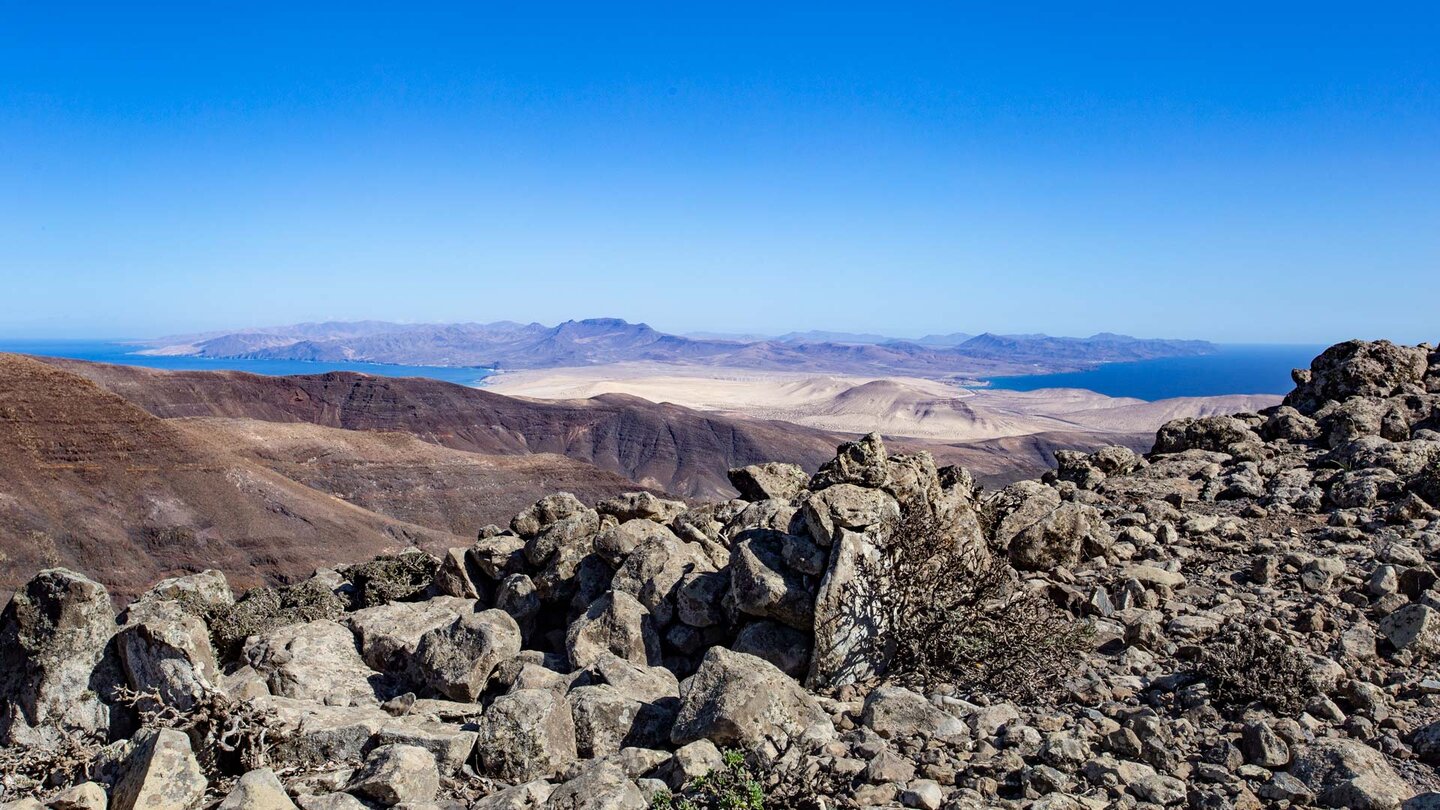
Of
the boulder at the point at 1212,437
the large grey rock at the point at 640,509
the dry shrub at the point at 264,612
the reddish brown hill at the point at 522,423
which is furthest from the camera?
the reddish brown hill at the point at 522,423

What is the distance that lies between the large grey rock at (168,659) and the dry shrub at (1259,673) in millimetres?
6162

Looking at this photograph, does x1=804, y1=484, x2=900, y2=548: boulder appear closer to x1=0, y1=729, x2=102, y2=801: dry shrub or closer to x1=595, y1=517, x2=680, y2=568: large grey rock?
x1=595, y1=517, x2=680, y2=568: large grey rock

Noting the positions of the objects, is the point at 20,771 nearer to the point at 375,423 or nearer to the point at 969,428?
the point at 375,423

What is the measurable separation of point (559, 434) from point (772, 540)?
254 feet

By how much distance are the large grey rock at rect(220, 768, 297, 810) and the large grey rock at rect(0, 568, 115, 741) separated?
100 inches

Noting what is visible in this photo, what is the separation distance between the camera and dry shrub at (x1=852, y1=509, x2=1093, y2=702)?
5.41 metres

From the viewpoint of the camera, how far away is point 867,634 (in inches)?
224

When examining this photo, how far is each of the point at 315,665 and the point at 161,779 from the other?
104 inches

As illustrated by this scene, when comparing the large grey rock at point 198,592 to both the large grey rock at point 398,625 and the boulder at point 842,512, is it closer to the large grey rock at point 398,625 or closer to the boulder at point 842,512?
the large grey rock at point 398,625

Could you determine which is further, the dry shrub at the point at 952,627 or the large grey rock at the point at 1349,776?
the dry shrub at the point at 952,627

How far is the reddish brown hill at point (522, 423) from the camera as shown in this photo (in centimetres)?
7550

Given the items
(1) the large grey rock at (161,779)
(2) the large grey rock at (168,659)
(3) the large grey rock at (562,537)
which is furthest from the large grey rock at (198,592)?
(1) the large grey rock at (161,779)

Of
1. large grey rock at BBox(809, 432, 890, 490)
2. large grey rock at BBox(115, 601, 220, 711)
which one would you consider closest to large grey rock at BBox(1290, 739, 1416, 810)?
large grey rock at BBox(809, 432, 890, 490)

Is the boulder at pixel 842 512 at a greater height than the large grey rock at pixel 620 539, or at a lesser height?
greater
